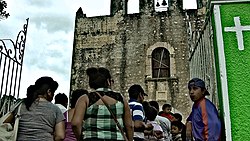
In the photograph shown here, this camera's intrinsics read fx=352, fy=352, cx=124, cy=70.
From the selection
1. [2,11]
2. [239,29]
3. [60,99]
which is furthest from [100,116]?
[2,11]

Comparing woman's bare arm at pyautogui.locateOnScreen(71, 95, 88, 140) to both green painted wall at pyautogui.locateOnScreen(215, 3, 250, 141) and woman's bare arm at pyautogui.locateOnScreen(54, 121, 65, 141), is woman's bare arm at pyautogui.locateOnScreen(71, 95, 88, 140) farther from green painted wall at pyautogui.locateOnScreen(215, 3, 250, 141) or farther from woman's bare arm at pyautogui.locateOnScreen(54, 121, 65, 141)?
green painted wall at pyautogui.locateOnScreen(215, 3, 250, 141)

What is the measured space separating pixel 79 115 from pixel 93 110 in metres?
0.12

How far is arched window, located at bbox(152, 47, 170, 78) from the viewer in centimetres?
1404

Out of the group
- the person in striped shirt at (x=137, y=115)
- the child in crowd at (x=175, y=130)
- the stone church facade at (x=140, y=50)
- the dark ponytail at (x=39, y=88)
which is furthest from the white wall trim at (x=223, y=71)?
the stone church facade at (x=140, y=50)

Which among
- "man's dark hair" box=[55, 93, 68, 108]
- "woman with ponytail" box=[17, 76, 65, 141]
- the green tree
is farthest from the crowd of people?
the green tree

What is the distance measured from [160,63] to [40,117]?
11.1 meters

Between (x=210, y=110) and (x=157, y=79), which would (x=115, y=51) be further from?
(x=210, y=110)

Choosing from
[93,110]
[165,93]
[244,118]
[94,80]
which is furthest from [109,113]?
[165,93]

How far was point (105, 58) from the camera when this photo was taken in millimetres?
14656

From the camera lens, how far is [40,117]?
333 centimetres

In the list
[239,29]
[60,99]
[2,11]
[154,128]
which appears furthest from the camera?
[2,11]

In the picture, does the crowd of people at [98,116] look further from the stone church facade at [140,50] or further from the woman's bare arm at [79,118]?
the stone church facade at [140,50]

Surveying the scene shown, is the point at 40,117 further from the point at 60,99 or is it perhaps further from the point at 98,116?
the point at 60,99

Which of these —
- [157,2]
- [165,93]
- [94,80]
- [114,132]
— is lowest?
[114,132]
